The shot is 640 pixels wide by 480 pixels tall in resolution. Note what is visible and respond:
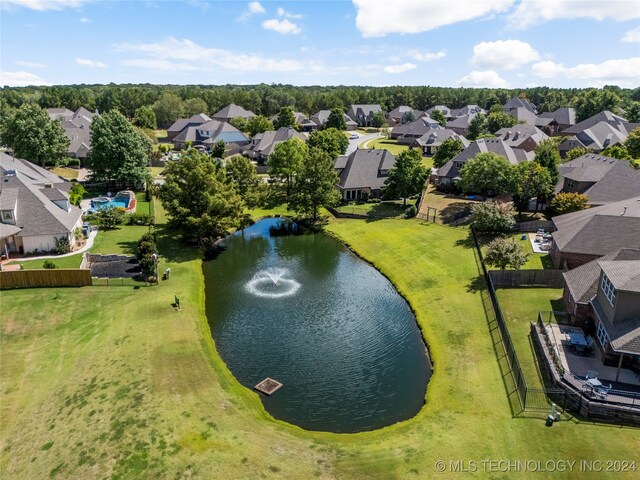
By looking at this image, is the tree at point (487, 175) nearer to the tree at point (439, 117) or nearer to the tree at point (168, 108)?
the tree at point (439, 117)

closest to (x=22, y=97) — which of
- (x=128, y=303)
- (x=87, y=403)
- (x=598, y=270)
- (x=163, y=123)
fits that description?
(x=163, y=123)

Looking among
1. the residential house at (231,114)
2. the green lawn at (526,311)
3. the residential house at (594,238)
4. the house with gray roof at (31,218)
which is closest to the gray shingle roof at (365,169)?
the residential house at (594,238)

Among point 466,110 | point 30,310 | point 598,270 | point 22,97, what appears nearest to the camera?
point 598,270

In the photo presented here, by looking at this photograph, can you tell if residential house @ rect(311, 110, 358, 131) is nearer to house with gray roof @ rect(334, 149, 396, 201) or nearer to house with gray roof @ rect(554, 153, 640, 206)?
house with gray roof @ rect(334, 149, 396, 201)

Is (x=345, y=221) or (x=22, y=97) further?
(x=22, y=97)

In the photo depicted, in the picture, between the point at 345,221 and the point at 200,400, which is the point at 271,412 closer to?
the point at 200,400

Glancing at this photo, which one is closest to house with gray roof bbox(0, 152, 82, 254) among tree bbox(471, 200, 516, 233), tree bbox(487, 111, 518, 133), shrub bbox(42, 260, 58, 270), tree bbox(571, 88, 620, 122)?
shrub bbox(42, 260, 58, 270)
